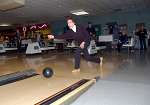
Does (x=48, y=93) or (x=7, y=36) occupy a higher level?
(x=7, y=36)

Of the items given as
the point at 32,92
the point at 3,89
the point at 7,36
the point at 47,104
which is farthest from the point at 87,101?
the point at 7,36

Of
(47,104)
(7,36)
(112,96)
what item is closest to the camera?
(47,104)

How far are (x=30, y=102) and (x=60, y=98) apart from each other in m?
0.38

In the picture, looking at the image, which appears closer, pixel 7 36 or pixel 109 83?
pixel 109 83

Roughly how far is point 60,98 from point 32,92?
0.65m

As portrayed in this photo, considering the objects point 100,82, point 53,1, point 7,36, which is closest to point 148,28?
point 53,1

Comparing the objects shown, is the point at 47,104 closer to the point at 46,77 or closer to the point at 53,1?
the point at 46,77

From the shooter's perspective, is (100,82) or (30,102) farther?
(100,82)

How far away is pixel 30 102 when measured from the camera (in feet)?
8.45

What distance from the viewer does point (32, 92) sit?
307 centimetres

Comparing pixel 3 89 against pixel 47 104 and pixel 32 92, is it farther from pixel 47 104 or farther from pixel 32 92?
pixel 47 104

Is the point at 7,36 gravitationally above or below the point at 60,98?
above

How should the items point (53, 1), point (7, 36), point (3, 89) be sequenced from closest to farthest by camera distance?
point (3, 89) < point (53, 1) < point (7, 36)

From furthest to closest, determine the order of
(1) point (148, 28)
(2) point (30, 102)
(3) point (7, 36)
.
A: (3) point (7, 36)
(1) point (148, 28)
(2) point (30, 102)
